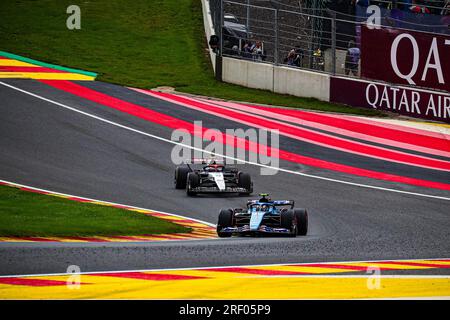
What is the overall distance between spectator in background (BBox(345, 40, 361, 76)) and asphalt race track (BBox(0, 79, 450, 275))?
4.40 metres

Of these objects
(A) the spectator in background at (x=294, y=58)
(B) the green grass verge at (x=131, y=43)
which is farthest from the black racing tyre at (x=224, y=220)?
(A) the spectator in background at (x=294, y=58)

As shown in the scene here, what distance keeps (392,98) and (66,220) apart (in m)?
13.9

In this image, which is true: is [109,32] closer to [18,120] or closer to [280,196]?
[18,120]

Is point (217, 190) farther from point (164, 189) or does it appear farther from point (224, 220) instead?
point (224, 220)

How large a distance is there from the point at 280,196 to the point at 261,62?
1201cm

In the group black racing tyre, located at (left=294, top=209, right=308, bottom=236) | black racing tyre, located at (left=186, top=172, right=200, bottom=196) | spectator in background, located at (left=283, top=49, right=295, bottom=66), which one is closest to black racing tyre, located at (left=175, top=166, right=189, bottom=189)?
black racing tyre, located at (left=186, top=172, right=200, bottom=196)

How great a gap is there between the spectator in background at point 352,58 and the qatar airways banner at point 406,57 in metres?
0.21

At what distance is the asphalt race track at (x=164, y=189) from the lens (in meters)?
12.8

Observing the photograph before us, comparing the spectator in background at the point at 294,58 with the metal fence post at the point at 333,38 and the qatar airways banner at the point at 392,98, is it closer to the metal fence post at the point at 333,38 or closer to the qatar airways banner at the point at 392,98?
the metal fence post at the point at 333,38

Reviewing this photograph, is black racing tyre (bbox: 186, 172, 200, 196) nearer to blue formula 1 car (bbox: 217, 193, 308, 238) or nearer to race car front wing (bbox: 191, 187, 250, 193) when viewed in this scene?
race car front wing (bbox: 191, 187, 250, 193)

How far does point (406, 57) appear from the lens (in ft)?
89.3
